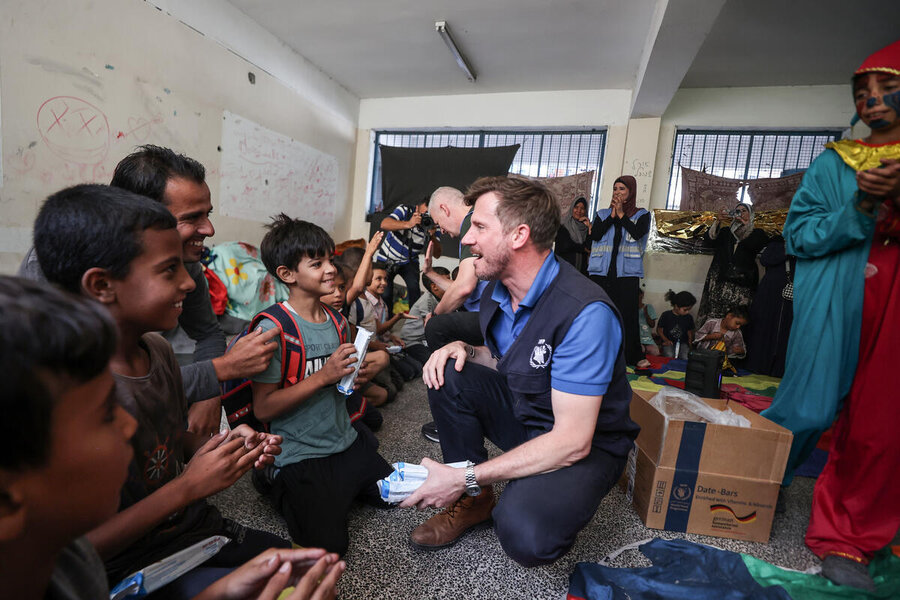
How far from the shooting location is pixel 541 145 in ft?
19.1

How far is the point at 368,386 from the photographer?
253 centimetres

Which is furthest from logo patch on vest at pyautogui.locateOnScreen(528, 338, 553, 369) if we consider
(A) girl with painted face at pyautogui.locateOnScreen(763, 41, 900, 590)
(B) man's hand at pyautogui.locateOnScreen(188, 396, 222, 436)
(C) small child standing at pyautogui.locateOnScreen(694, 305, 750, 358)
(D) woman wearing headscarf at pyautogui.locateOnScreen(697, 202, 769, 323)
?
(D) woman wearing headscarf at pyautogui.locateOnScreen(697, 202, 769, 323)

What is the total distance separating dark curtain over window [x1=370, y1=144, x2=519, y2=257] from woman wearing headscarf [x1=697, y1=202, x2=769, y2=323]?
8.53ft

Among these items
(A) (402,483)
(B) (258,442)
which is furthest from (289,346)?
(A) (402,483)

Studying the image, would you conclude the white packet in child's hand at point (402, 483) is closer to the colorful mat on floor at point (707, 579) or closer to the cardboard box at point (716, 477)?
the colorful mat on floor at point (707, 579)

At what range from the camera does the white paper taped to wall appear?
420 cm

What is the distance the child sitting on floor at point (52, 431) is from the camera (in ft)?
1.22

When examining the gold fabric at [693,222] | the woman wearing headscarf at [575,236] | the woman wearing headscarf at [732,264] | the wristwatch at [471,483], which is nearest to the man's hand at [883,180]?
the wristwatch at [471,483]

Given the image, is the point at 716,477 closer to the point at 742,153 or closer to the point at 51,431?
the point at 51,431

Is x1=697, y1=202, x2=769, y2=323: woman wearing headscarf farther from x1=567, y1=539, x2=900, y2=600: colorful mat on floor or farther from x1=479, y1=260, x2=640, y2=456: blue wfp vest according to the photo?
x1=479, y1=260, x2=640, y2=456: blue wfp vest

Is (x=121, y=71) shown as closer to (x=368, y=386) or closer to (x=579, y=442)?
(x=368, y=386)

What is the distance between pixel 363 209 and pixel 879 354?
5857mm

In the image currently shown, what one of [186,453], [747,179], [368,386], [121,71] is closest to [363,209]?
[121,71]

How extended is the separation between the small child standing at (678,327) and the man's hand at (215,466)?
4.86 metres
